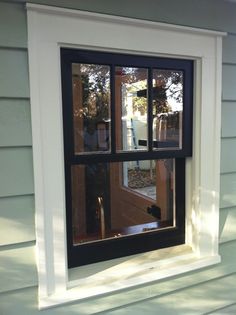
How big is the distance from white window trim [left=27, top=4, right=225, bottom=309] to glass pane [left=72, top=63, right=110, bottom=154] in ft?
0.39

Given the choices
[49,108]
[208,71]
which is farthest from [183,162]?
[49,108]

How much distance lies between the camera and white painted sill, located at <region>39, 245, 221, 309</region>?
1.45m

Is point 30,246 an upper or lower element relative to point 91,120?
lower

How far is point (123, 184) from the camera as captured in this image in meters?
1.86

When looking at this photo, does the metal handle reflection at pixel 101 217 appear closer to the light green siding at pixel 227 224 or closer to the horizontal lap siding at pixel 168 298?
the horizontal lap siding at pixel 168 298

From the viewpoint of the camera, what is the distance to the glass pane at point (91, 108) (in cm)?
146

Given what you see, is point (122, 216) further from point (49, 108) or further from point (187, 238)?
point (49, 108)

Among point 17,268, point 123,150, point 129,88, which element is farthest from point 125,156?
point 17,268

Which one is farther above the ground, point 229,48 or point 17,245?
point 229,48

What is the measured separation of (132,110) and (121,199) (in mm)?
584

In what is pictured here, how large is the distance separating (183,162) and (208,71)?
53cm

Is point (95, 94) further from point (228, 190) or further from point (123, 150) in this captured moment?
point (228, 190)

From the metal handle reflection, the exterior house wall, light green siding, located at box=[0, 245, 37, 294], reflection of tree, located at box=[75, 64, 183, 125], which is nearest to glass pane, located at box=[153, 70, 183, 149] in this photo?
reflection of tree, located at box=[75, 64, 183, 125]

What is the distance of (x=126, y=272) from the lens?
1567 mm
